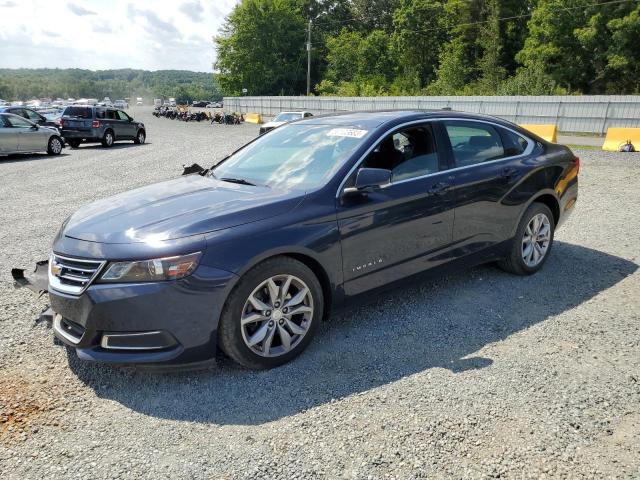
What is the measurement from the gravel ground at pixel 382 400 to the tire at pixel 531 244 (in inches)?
11.0

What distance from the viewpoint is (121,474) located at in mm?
2557

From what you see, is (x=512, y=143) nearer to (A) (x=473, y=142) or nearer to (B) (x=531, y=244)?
(A) (x=473, y=142)

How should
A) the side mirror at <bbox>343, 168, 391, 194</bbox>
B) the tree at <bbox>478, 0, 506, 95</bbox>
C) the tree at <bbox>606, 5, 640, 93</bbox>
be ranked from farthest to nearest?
the tree at <bbox>478, 0, 506, 95</bbox>
the tree at <bbox>606, 5, 640, 93</bbox>
the side mirror at <bbox>343, 168, 391, 194</bbox>

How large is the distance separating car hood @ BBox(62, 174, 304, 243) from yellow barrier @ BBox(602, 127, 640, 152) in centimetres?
1626

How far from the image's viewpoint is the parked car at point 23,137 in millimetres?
15727

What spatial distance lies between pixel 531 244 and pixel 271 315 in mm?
3034

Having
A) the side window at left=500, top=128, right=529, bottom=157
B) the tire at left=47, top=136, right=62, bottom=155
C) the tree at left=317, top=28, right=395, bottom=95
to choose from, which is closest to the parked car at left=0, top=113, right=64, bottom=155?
the tire at left=47, top=136, right=62, bottom=155

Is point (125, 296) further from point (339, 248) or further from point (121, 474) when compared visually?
point (339, 248)

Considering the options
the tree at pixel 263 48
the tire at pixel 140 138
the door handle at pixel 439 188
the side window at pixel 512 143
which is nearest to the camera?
the door handle at pixel 439 188

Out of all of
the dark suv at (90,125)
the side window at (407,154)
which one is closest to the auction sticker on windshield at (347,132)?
the side window at (407,154)

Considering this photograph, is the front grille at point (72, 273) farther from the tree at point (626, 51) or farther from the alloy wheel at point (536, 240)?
the tree at point (626, 51)

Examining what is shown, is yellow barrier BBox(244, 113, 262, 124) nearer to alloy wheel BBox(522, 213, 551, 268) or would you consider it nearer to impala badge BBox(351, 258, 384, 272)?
alloy wheel BBox(522, 213, 551, 268)

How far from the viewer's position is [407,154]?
4250 millimetres

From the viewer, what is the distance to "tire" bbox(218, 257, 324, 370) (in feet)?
10.6
